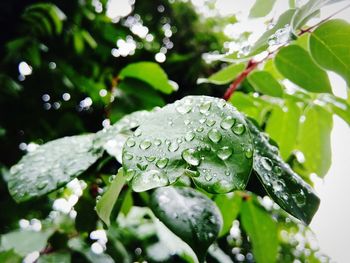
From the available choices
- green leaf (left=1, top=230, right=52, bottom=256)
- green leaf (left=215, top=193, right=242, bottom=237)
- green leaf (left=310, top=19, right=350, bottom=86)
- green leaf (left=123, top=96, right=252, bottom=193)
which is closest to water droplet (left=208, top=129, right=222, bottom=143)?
green leaf (left=123, top=96, right=252, bottom=193)

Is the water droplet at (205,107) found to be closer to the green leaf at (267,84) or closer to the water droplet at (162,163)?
the water droplet at (162,163)

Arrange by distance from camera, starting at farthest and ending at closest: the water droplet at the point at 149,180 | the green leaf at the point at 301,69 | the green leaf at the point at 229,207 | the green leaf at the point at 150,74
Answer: the green leaf at the point at 150,74 → the green leaf at the point at 229,207 → the green leaf at the point at 301,69 → the water droplet at the point at 149,180

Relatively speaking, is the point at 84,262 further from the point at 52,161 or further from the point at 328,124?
the point at 328,124

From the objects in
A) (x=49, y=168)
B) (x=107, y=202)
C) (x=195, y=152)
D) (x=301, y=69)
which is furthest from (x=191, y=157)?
(x=301, y=69)

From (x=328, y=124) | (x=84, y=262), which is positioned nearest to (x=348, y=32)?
(x=328, y=124)

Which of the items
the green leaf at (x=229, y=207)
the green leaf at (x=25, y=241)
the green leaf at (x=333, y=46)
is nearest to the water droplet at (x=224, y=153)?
the green leaf at (x=333, y=46)
